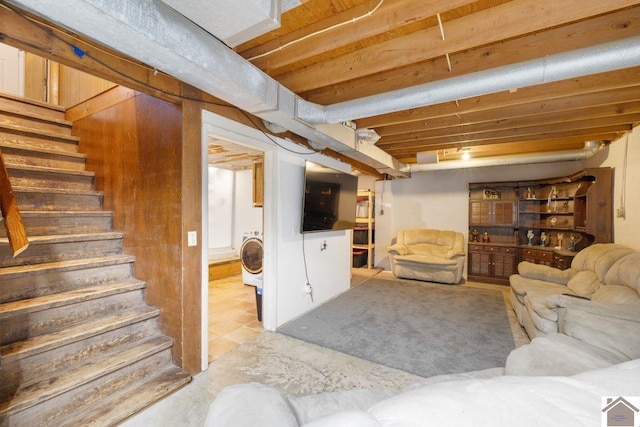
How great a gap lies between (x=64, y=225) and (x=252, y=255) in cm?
245

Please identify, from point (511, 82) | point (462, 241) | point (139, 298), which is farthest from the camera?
point (462, 241)

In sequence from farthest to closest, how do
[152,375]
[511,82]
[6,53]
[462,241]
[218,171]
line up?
[218,171] → [462,241] → [6,53] → [152,375] → [511,82]

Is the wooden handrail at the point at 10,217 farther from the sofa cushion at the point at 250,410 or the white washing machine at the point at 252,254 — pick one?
the white washing machine at the point at 252,254

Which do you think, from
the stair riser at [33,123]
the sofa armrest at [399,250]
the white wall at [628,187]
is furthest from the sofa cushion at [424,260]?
the stair riser at [33,123]

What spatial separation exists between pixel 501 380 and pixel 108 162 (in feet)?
11.0

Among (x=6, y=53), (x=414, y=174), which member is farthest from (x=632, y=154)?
(x=6, y=53)

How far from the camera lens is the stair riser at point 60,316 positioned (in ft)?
5.58

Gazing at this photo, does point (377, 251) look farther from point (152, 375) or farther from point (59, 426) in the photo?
point (59, 426)

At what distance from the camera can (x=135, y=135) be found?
2.40 meters

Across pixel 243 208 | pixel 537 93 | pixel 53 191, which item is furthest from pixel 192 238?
pixel 243 208

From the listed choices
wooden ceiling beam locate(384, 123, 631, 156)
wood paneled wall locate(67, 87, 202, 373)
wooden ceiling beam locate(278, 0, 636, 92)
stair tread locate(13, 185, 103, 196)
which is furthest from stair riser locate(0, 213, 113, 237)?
wooden ceiling beam locate(384, 123, 631, 156)

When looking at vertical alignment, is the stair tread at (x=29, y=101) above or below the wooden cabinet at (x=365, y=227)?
above

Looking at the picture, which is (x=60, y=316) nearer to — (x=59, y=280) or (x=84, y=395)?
(x=59, y=280)
